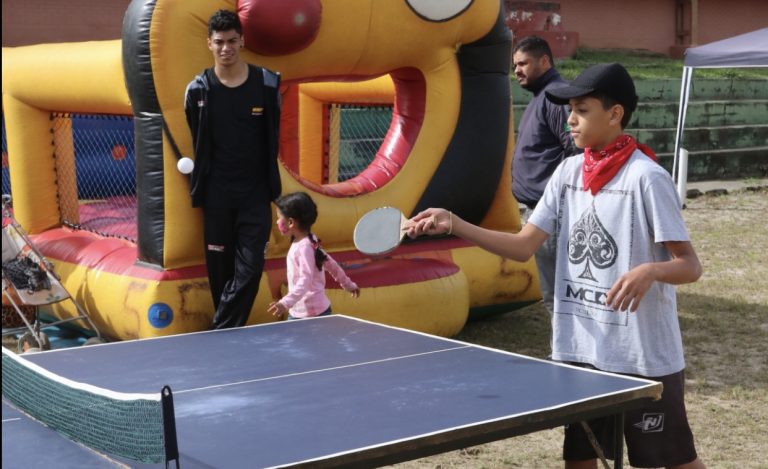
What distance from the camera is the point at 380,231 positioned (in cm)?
360

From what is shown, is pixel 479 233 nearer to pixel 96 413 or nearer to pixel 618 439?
pixel 618 439

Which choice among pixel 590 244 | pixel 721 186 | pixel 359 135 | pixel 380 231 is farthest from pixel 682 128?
pixel 380 231

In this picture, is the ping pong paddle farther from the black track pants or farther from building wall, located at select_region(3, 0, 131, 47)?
building wall, located at select_region(3, 0, 131, 47)

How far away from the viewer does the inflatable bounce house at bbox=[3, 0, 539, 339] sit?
652 centimetres

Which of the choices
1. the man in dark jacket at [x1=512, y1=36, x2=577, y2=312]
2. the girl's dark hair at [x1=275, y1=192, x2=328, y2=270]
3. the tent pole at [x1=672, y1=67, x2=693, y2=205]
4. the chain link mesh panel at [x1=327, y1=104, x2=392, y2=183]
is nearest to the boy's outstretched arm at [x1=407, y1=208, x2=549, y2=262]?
the girl's dark hair at [x1=275, y1=192, x2=328, y2=270]

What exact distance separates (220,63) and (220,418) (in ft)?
11.2

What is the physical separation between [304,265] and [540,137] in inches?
64.2

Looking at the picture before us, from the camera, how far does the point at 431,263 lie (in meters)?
7.50

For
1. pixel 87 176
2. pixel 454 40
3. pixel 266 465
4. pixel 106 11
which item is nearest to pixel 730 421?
pixel 454 40

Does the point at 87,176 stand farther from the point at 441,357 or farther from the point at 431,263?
the point at 441,357

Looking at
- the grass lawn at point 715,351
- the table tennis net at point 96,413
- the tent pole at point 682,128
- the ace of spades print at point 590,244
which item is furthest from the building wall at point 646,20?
the table tennis net at point 96,413

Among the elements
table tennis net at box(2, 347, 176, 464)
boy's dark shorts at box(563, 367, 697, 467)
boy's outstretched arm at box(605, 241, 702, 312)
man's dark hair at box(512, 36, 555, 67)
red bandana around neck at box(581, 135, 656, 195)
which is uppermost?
man's dark hair at box(512, 36, 555, 67)

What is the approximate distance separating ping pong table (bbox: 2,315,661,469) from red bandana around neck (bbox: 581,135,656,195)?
2.04 feet

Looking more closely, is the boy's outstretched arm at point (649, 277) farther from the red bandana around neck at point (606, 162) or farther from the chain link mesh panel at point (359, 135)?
the chain link mesh panel at point (359, 135)
